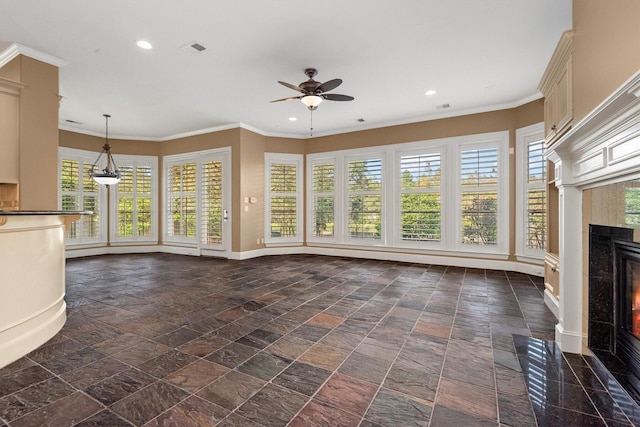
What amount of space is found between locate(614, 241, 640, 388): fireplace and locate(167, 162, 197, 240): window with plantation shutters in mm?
7393

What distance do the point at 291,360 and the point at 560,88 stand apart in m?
3.62

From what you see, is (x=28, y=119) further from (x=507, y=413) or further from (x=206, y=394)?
(x=507, y=413)

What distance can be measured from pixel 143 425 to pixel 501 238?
575 centimetres

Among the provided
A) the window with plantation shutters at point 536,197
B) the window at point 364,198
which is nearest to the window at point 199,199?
the window at point 364,198

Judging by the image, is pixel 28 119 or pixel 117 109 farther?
pixel 117 109

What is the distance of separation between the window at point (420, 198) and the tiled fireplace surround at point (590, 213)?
10.9ft

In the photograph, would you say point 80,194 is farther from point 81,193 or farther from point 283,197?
point 283,197

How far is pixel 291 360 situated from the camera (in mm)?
2246

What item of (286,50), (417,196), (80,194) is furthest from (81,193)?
(417,196)

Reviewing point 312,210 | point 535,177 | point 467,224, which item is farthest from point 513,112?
point 312,210

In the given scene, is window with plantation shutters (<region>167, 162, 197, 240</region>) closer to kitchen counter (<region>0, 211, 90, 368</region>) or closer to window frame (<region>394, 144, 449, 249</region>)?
kitchen counter (<region>0, 211, 90, 368</region>)

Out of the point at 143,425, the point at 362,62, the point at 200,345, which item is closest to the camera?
the point at 143,425

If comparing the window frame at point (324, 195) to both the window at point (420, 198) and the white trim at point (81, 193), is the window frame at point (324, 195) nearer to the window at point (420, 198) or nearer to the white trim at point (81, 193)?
the window at point (420, 198)

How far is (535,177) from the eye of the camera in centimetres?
502
